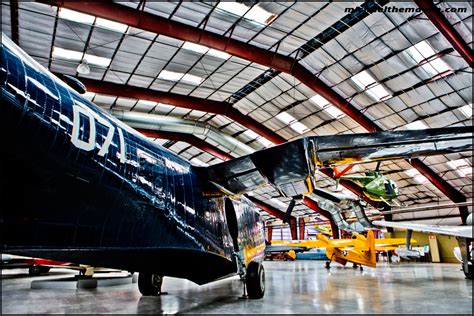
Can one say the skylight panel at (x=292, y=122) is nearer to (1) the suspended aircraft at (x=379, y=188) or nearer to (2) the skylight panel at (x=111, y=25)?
(1) the suspended aircraft at (x=379, y=188)

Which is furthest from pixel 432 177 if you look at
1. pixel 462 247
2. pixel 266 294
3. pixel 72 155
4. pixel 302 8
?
pixel 72 155

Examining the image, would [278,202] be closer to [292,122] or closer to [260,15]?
[292,122]

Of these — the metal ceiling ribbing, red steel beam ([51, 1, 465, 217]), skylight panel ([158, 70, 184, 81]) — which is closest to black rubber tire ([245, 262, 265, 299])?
red steel beam ([51, 1, 465, 217])

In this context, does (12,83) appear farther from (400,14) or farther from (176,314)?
(400,14)

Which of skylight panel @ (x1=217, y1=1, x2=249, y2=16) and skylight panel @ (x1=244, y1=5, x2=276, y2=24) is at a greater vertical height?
skylight panel @ (x1=217, y1=1, x2=249, y2=16)

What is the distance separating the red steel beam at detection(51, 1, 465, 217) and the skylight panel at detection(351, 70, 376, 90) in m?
1.58

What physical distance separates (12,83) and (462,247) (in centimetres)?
1680

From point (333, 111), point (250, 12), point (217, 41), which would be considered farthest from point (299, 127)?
point (250, 12)

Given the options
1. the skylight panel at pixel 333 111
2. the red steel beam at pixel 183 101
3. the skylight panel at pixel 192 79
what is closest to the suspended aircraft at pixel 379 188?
the skylight panel at pixel 333 111

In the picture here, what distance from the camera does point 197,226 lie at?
6.27 m

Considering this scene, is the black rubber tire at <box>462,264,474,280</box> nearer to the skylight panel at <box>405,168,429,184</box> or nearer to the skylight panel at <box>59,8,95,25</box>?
the skylight panel at <box>405,168,429,184</box>

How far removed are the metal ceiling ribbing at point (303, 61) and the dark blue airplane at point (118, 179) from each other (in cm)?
985

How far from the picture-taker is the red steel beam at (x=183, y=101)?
1888 cm

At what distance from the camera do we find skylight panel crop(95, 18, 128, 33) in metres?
14.0
